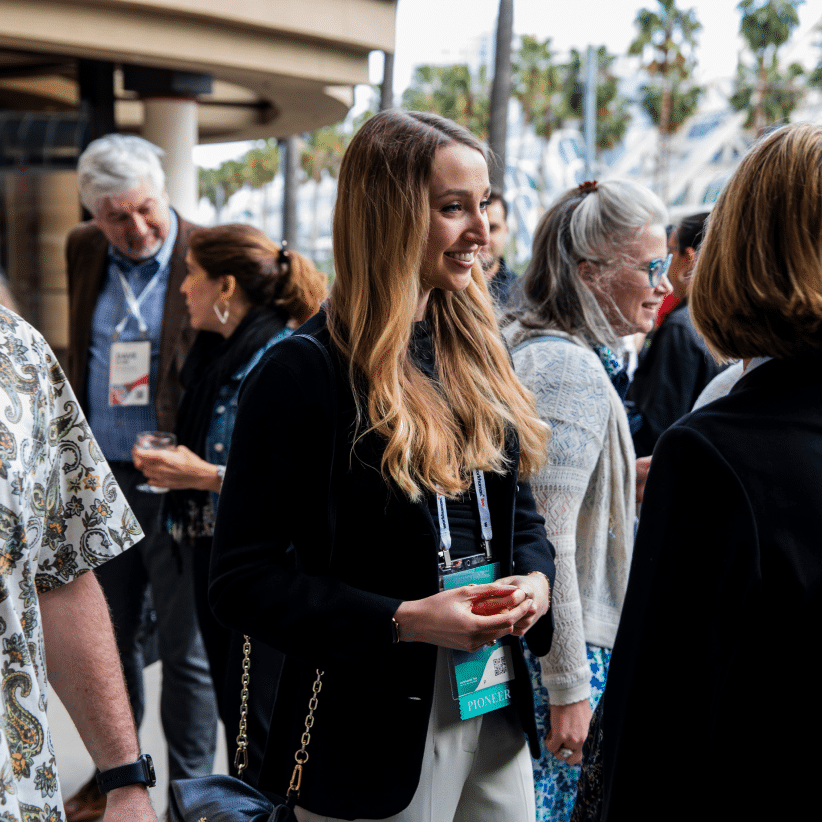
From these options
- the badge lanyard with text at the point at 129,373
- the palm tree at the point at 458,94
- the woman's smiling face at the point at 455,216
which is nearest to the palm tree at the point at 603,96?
the palm tree at the point at 458,94

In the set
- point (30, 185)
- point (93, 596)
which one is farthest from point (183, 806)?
point (30, 185)

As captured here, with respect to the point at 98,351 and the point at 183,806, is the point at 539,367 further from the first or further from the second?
the point at 98,351

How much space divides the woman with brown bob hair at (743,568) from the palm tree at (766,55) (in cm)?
4774

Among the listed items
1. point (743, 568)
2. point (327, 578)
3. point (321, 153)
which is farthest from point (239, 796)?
point (321, 153)

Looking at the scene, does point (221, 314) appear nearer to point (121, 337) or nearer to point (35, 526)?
point (121, 337)

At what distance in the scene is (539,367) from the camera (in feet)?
7.28

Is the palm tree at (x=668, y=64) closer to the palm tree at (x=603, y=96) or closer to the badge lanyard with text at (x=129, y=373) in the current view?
the palm tree at (x=603, y=96)

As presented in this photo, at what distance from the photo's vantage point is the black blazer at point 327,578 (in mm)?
1537

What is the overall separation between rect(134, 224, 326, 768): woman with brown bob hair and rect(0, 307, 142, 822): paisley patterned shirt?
1.54 metres

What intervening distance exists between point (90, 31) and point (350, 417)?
287 inches

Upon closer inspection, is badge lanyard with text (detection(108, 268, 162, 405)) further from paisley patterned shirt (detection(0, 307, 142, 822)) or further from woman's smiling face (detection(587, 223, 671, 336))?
paisley patterned shirt (detection(0, 307, 142, 822))

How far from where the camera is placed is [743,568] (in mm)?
1078

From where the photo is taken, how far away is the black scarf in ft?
10.0

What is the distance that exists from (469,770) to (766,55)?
49461 mm
